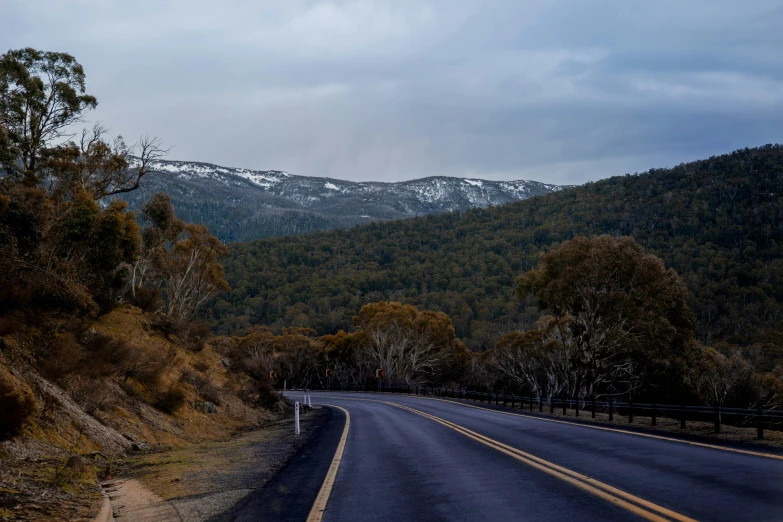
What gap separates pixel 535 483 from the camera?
29.8 ft

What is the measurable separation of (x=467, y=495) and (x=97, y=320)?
2096cm

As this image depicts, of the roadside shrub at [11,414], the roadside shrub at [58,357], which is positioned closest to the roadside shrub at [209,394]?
the roadside shrub at [58,357]

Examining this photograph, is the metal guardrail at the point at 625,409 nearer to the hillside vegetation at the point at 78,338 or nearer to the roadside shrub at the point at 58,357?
the hillside vegetation at the point at 78,338

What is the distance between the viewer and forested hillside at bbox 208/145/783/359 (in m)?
102

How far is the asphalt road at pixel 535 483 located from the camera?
7195mm

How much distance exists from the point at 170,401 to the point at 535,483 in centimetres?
1563

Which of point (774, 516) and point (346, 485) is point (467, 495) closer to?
point (346, 485)

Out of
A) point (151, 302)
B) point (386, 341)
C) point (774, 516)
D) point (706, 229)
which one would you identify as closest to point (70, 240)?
point (151, 302)

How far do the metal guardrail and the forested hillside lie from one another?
41.7 metres

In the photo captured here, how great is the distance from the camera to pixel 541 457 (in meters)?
12.0

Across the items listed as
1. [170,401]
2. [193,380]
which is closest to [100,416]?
[170,401]

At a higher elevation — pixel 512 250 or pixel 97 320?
pixel 512 250

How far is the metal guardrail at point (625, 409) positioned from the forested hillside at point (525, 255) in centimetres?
4167

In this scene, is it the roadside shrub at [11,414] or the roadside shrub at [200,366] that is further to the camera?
the roadside shrub at [200,366]
